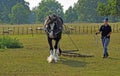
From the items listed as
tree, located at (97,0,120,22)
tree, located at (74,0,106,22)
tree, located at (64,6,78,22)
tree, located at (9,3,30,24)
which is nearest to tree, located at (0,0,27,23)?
tree, located at (9,3,30,24)

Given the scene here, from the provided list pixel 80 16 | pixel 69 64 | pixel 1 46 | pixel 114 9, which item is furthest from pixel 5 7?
pixel 69 64

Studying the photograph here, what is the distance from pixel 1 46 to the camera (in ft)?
79.4

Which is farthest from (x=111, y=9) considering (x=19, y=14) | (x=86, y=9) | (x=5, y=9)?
(x=86, y=9)

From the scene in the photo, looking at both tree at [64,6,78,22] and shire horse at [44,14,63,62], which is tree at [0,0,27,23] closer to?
tree at [64,6,78,22]

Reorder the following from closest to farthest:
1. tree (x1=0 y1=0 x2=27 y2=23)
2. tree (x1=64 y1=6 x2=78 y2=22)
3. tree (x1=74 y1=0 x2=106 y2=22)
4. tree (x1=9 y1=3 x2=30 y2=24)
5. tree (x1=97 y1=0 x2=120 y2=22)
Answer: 1. tree (x1=97 y1=0 x2=120 y2=22)
2. tree (x1=9 y1=3 x2=30 y2=24)
3. tree (x1=64 y1=6 x2=78 y2=22)
4. tree (x1=0 y1=0 x2=27 y2=23)
5. tree (x1=74 y1=0 x2=106 y2=22)

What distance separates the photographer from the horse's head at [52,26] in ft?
53.8

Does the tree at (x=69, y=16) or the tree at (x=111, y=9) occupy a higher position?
the tree at (x=111, y=9)

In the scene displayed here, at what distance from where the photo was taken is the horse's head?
16.4 meters

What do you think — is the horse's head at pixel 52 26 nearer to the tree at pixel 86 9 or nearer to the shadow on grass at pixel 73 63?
the shadow on grass at pixel 73 63

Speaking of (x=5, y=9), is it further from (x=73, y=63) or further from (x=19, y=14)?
(x=73, y=63)

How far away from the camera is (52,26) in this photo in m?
16.4

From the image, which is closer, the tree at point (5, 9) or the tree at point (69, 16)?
the tree at point (69, 16)

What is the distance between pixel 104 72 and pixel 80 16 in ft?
458

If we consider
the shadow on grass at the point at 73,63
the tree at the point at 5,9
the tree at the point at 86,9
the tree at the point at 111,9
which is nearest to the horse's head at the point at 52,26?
the shadow on grass at the point at 73,63
